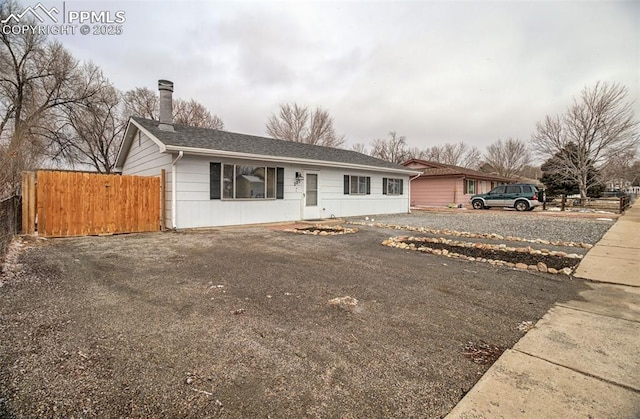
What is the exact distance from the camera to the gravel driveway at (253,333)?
1626mm

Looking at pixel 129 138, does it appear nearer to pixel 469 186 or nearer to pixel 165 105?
pixel 165 105

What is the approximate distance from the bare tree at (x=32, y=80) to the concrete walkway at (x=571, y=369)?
798 inches

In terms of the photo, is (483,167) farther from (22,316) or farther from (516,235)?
(22,316)

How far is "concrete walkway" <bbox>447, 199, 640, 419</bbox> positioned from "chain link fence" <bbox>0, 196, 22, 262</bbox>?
21.0ft

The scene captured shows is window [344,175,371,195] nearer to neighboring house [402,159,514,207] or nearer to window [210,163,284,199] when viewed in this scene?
window [210,163,284,199]

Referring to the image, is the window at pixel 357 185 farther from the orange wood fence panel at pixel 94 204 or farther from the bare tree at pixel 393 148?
the bare tree at pixel 393 148

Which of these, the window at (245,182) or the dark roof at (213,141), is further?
the window at (245,182)

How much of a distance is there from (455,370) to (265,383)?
1.28 metres

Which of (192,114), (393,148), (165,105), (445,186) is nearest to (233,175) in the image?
(165,105)

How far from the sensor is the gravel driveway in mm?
1626

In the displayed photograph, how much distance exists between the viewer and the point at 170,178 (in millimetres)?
8477

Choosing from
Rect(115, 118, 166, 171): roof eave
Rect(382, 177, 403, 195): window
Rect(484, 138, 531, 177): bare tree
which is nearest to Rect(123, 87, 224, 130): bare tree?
Rect(115, 118, 166, 171): roof eave

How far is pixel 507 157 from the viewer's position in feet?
144

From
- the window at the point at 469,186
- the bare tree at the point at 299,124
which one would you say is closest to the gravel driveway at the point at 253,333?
the window at the point at 469,186
